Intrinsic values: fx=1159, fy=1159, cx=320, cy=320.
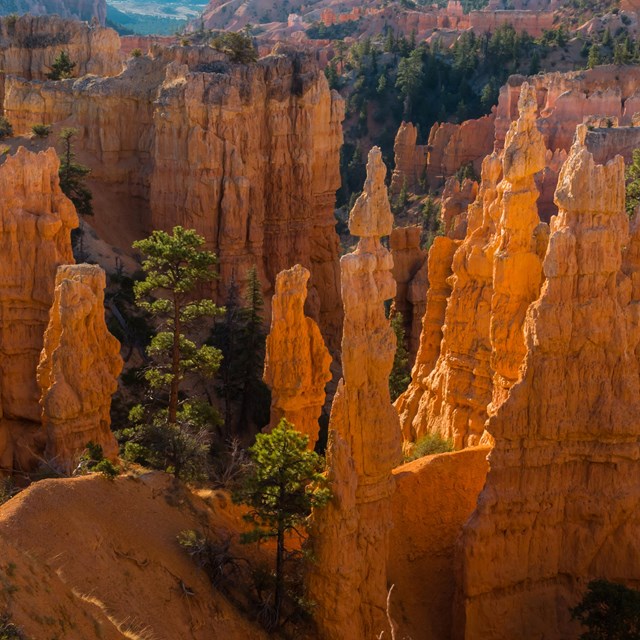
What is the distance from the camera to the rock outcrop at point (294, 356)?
88.8 ft

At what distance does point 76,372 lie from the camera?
82.1ft

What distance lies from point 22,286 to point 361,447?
33.6ft

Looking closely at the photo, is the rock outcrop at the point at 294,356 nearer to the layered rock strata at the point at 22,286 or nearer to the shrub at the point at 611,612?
the layered rock strata at the point at 22,286

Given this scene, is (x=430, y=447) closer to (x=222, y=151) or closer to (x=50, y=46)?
(x=222, y=151)

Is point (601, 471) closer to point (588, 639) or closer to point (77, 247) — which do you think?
point (588, 639)

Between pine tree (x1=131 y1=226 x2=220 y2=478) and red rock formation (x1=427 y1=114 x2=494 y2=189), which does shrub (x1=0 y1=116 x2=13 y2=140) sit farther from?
red rock formation (x1=427 y1=114 x2=494 y2=189)

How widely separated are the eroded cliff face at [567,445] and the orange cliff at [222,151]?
20.8m

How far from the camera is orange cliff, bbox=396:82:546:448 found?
26094 millimetres

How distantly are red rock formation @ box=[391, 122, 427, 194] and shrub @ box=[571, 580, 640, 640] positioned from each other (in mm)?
65773

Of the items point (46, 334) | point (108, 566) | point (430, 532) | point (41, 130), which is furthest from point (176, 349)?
point (41, 130)

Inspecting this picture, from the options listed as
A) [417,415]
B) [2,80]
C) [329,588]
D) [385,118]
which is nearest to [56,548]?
[329,588]

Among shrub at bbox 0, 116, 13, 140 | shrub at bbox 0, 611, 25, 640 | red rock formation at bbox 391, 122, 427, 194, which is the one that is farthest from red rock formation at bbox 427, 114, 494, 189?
shrub at bbox 0, 611, 25, 640

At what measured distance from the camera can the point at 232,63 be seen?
45469 millimetres

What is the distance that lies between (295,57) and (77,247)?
1168 centimetres
